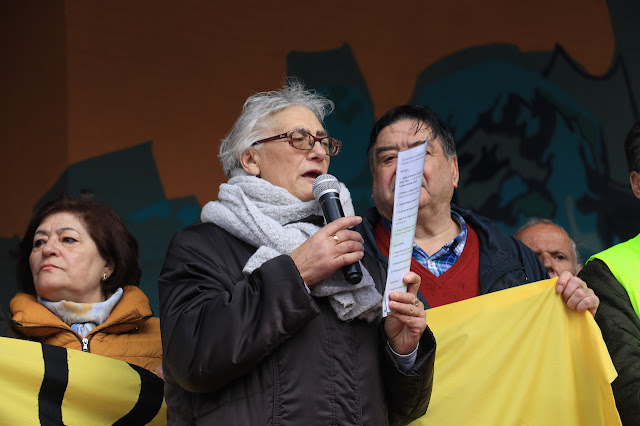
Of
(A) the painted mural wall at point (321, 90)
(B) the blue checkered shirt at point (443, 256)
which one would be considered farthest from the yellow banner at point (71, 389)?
(A) the painted mural wall at point (321, 90)

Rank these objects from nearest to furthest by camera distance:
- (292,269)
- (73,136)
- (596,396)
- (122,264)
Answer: (292,269), (596,396), (122,264), (73,136)

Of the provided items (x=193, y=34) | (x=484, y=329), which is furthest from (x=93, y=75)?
(x=484, y=329)

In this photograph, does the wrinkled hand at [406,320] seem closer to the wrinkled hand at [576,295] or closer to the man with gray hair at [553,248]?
the wrinkled hand at [576,295]

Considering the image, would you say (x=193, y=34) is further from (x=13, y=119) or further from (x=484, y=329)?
(x=484, y=329)

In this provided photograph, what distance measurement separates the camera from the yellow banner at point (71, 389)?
236 cm

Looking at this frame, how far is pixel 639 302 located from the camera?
2715 millimetres

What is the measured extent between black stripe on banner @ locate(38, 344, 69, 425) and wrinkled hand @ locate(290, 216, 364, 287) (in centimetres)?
93

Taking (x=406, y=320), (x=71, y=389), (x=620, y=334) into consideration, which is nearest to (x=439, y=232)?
(x=620, y=334)

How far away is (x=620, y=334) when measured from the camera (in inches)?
104

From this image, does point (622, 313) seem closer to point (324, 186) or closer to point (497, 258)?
point (497, 258)

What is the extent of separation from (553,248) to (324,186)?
216 cm

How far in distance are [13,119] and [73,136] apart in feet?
2.13

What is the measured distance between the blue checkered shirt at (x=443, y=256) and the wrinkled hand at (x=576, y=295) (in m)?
0.45

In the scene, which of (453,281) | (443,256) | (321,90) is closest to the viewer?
(453,281)
